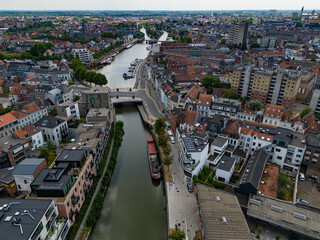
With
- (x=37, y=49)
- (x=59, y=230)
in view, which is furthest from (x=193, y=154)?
(x=37, y=49)

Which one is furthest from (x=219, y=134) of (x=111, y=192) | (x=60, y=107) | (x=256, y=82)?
(x=60, y=107)

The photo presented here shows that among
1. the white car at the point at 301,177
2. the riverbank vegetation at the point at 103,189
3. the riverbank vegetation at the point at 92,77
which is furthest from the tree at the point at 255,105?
the riverbank vegetation at the point at 92,77

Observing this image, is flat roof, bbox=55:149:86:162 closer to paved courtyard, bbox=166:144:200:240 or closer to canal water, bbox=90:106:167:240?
canal water, bbox=90:106:167:240

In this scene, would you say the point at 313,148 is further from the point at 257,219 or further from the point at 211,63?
the point at 211,63

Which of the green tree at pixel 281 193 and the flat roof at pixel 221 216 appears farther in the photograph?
the green tree at pixel 281 193

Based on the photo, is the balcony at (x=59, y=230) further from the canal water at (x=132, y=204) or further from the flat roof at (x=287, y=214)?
the flat roof at (x=287, y=214)

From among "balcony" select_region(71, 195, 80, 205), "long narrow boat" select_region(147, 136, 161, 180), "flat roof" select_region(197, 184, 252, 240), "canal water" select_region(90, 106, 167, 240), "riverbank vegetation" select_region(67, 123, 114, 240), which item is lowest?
"canal water" select_region(90, 106, 167, 240)

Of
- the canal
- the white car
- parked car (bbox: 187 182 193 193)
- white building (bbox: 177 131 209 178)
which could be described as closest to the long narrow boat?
the canal
